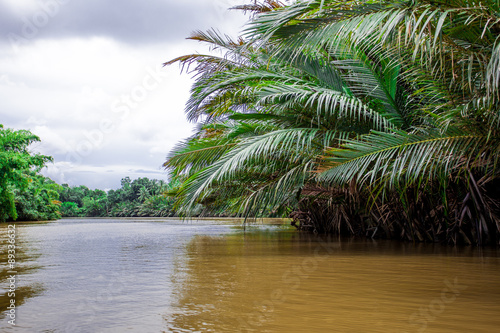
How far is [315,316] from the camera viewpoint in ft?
8.80

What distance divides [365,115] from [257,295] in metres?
4.53

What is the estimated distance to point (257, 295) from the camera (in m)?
3.33

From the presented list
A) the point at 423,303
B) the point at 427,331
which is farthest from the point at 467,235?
the point at 427,331

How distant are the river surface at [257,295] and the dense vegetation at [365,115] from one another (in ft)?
4.17

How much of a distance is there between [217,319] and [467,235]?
6606 mm

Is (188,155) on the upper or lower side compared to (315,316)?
upper

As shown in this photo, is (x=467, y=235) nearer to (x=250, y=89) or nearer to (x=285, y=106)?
(x=285, y=106)

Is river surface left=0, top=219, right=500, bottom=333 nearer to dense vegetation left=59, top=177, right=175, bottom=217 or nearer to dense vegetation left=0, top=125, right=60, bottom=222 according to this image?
dense vegetation left=0, top=125, right=60, bottom=222

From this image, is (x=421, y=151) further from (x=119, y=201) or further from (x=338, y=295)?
(x=119, y=201)

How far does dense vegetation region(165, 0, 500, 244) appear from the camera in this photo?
4262mm

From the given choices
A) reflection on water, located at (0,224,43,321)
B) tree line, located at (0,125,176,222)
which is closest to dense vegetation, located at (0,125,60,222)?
tree line, located at (0,125,176,222)

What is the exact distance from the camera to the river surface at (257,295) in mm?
2531

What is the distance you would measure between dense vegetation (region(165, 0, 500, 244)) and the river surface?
4.17 feet

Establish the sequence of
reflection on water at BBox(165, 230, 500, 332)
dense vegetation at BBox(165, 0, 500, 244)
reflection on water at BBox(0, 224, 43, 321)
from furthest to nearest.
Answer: dense vegetation at BBox(165, 0, 500, 244) < reflection on water at BBox(0, 224, 43, 321) < reflection on water at BBox(165, 230, 500, 332)
